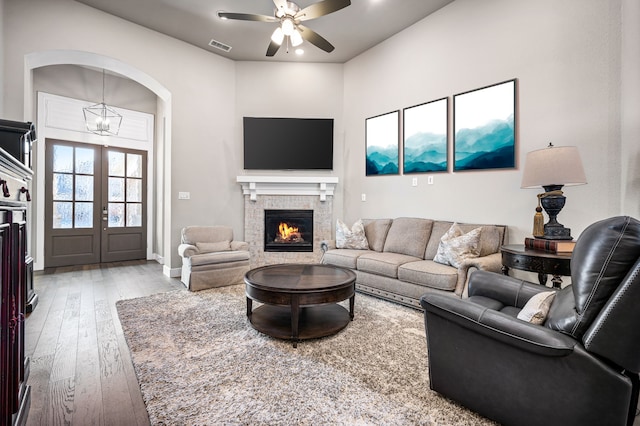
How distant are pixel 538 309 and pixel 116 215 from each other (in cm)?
712

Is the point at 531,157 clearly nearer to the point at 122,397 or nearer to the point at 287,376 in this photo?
the point at 287,376

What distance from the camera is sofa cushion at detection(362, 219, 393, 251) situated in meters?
4.57

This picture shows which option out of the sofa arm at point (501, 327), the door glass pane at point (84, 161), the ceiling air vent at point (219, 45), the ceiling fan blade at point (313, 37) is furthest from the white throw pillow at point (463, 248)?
the door glass pane at point (84, 161)

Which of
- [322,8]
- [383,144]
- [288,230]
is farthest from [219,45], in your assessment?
[288,230]

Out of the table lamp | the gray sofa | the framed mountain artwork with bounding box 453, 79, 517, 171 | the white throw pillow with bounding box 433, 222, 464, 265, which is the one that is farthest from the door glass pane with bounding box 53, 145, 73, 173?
the table lamp

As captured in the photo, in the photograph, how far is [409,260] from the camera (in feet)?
12.3

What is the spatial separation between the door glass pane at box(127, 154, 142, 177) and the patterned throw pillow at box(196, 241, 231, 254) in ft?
10.4

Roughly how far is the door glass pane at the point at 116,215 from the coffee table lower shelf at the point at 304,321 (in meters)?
4.76

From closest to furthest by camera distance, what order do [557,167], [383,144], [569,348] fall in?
[569,348] < [557,167] < [383,144]

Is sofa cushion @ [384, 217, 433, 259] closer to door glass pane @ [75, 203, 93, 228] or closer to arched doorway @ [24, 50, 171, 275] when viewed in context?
arched doorway @ [24, 50, 171, 275]

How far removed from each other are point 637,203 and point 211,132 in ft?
18.1

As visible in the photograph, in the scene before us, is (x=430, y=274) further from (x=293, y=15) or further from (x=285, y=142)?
(x=285, y=142)

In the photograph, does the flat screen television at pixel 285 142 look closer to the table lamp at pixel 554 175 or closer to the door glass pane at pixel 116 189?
the door glass pane at pixel 116 189

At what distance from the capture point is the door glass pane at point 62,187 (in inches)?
222
